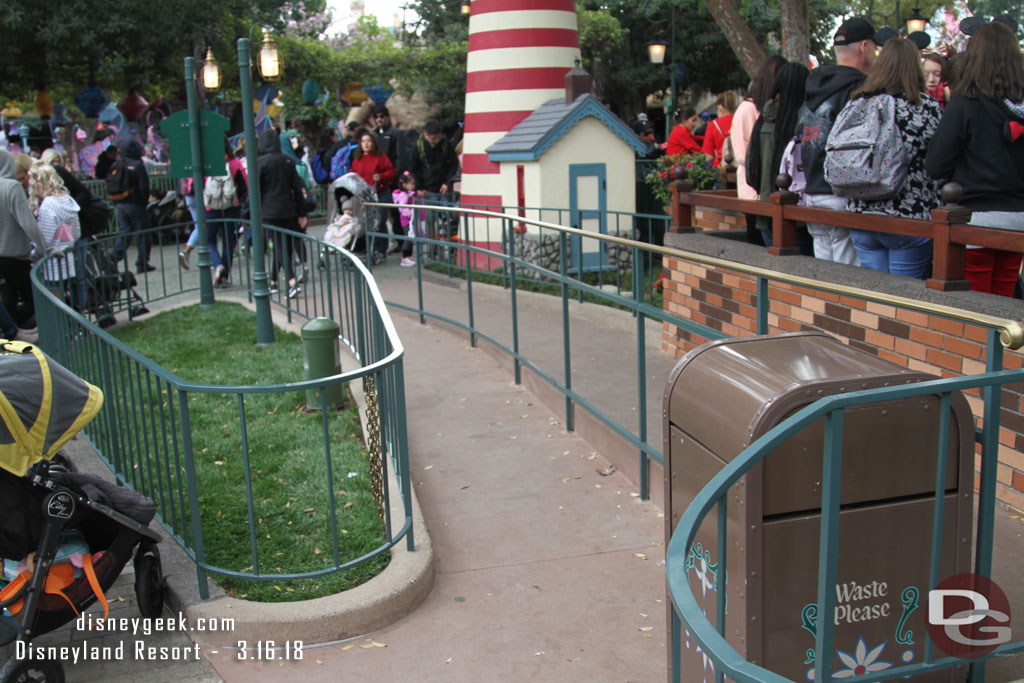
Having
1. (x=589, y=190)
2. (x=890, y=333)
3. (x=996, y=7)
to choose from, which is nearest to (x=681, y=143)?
(x=589, y=190)

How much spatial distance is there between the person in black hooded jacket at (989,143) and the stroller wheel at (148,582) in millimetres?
4102

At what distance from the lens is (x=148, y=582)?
13.8 feet

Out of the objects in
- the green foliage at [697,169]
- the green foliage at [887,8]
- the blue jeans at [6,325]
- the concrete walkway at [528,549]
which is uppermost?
the green foliage at [887,8]

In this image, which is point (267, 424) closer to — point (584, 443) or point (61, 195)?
point (584, 443)

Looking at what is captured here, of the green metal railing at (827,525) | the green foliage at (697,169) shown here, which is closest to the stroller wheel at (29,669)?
the green metal railing at (827,525)

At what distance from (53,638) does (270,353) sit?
501cm

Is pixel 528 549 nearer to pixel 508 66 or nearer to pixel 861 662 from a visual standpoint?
pixel 861 662

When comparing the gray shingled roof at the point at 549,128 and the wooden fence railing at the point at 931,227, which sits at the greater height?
the gray shingled roof at the point at 549,128

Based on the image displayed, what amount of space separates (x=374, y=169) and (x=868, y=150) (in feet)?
30.7

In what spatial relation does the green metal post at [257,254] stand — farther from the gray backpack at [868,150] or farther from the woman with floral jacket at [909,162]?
the woman with floral jacket at [909,162]

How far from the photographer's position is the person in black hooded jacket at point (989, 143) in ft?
16.0

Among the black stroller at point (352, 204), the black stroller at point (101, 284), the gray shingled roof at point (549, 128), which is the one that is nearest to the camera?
the black stroller at point (101, 284)

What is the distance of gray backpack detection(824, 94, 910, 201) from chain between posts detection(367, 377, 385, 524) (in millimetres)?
2703

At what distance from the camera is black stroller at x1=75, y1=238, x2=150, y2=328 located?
31.4 ft
